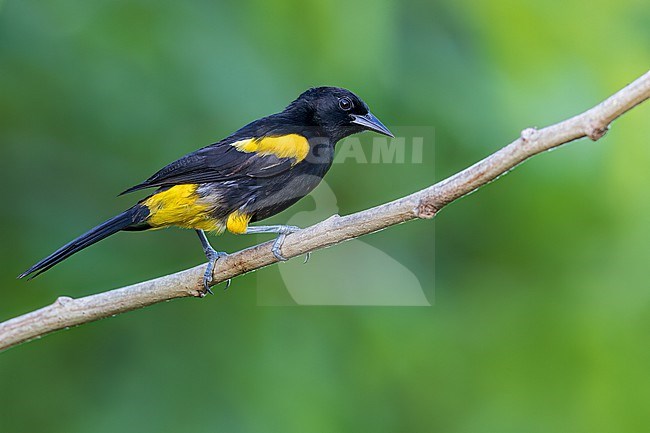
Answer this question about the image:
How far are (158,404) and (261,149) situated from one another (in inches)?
52.3

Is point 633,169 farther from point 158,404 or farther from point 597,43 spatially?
point 158,404

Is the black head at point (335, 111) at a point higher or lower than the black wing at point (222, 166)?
higher

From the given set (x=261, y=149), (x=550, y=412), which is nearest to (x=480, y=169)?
(x=261, y=149)

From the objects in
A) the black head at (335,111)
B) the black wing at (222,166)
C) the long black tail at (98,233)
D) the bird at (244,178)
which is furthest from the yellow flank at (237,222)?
the black head at (335,111)

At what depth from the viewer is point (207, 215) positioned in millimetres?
2771

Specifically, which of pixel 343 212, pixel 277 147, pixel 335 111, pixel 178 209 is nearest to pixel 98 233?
pixel 178 209

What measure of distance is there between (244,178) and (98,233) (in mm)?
568

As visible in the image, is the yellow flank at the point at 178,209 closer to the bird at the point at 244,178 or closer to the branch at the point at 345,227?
the bird at the point at 244,178

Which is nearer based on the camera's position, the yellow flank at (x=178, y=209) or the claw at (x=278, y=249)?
the claw at (x=278, y=249)

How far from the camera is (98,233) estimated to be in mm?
2451

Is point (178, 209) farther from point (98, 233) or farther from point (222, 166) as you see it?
point (98, 233)

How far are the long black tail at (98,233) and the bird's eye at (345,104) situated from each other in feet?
2.77

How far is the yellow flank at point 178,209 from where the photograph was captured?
2.66 m

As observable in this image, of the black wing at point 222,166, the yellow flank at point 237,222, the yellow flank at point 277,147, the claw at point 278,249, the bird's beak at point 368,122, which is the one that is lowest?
the claw at point 278,249
